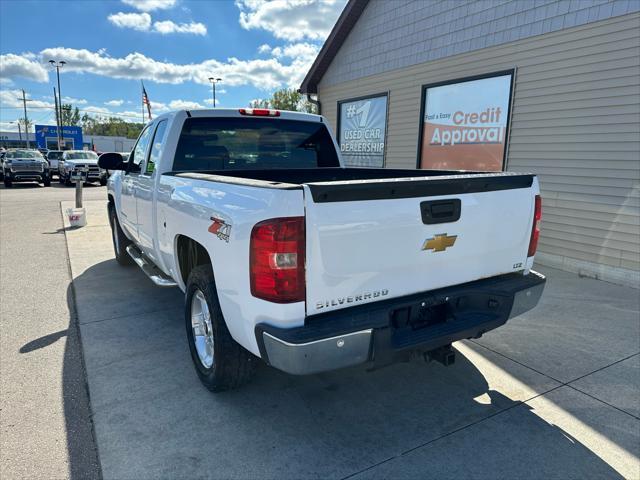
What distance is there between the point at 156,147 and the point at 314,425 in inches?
120

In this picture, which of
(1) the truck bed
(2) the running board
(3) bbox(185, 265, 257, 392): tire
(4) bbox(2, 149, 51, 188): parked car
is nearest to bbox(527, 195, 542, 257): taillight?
(1) the truck bed

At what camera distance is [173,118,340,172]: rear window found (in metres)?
4.12

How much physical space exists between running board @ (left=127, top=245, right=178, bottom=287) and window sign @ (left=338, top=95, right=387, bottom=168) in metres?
6.54

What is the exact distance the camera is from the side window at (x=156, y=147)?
169 inches

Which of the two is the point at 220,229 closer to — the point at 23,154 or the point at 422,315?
the point at 422,315

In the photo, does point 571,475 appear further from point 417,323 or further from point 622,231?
point 622,231

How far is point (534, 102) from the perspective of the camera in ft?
23.8

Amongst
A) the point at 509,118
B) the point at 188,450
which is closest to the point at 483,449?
the point at 188,450

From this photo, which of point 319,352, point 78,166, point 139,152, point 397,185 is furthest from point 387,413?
point 78,166

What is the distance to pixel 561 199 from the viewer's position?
6.98m

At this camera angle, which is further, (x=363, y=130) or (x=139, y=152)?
(x=363, y=130)

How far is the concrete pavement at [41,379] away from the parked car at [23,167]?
17944mm

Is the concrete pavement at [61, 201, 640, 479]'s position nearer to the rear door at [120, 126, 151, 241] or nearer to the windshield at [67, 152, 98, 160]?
the rear door at [120, 126, 151, 241]

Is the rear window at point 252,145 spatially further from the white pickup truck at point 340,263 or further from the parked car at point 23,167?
the parked car at point 23,167
